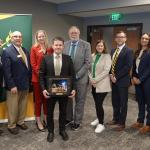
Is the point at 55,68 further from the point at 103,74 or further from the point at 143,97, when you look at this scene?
the point at 143,97

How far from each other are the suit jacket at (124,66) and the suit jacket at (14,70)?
1257 millimetres

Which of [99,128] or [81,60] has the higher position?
[81,60]

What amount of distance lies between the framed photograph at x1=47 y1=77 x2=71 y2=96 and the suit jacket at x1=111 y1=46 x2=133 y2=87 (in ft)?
→ 2.59

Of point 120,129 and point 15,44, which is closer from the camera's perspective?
point 15,44

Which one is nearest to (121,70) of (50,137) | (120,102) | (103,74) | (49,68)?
(103,74)

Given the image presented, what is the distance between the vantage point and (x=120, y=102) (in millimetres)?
3580

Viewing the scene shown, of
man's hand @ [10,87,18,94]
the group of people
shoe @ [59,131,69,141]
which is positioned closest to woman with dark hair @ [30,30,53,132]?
the group of people

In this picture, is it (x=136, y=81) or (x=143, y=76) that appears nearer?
(x=143, y=76)

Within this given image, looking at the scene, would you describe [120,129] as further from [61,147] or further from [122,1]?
[122,1]

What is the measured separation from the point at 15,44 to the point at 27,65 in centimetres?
33

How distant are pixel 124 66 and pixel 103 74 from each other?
0.31 metres

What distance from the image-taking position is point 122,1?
5570 millimetres

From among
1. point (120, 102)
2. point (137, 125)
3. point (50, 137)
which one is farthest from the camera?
point (137, 125)

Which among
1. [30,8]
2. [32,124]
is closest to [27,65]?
[32,124]
